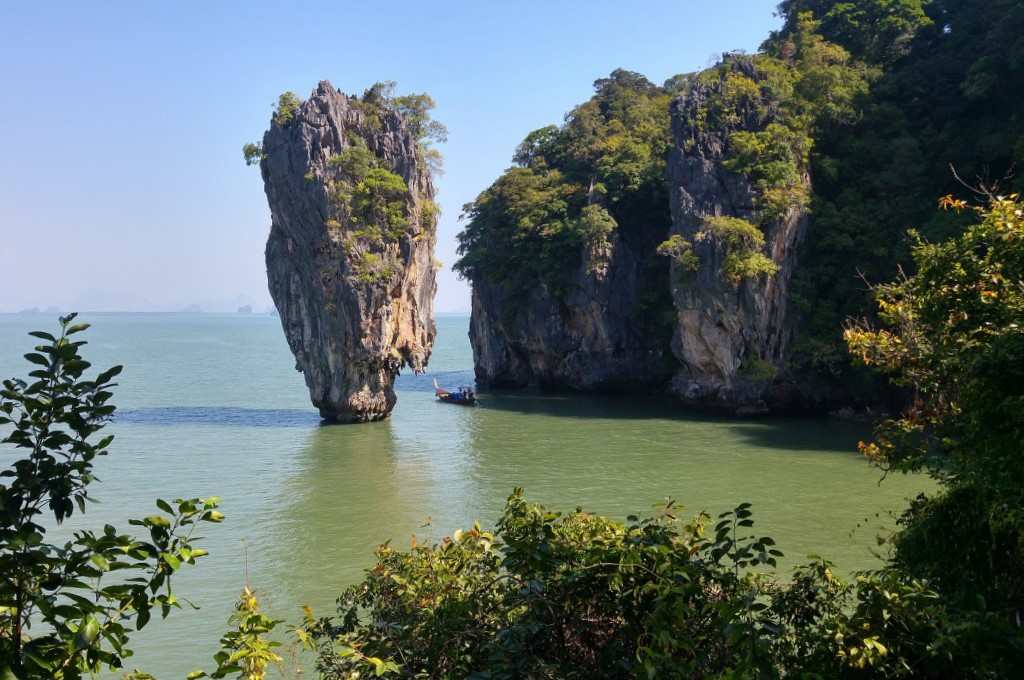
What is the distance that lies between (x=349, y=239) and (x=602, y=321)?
43.4 feet

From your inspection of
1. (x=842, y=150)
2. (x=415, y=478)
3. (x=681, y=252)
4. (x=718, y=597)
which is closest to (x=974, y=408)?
(x=718, y=597)

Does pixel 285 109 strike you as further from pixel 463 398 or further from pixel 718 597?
pixel 718 597

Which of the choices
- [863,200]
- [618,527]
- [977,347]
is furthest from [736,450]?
[618,527]

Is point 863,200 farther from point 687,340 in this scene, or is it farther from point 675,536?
point 675,536

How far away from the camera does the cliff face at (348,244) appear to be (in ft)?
90.9

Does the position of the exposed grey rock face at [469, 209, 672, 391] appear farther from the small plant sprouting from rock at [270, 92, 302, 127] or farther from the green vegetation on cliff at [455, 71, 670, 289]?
the small plant sprouting from rock at [270, 92, 302, 127]

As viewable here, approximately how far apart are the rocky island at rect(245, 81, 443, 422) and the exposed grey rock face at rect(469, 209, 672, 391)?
8.64 m

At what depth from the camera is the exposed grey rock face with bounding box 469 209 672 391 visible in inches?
1399

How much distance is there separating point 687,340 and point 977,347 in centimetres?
2502

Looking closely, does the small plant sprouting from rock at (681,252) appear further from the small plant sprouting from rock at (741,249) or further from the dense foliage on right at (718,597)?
the dense foliage on right at (718,597)

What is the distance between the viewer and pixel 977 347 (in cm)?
620

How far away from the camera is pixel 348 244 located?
2750 centimetres

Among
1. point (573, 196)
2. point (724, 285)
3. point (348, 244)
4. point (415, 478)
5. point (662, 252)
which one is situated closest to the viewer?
point (415, 478)

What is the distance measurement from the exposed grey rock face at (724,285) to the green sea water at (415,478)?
1.97 m
